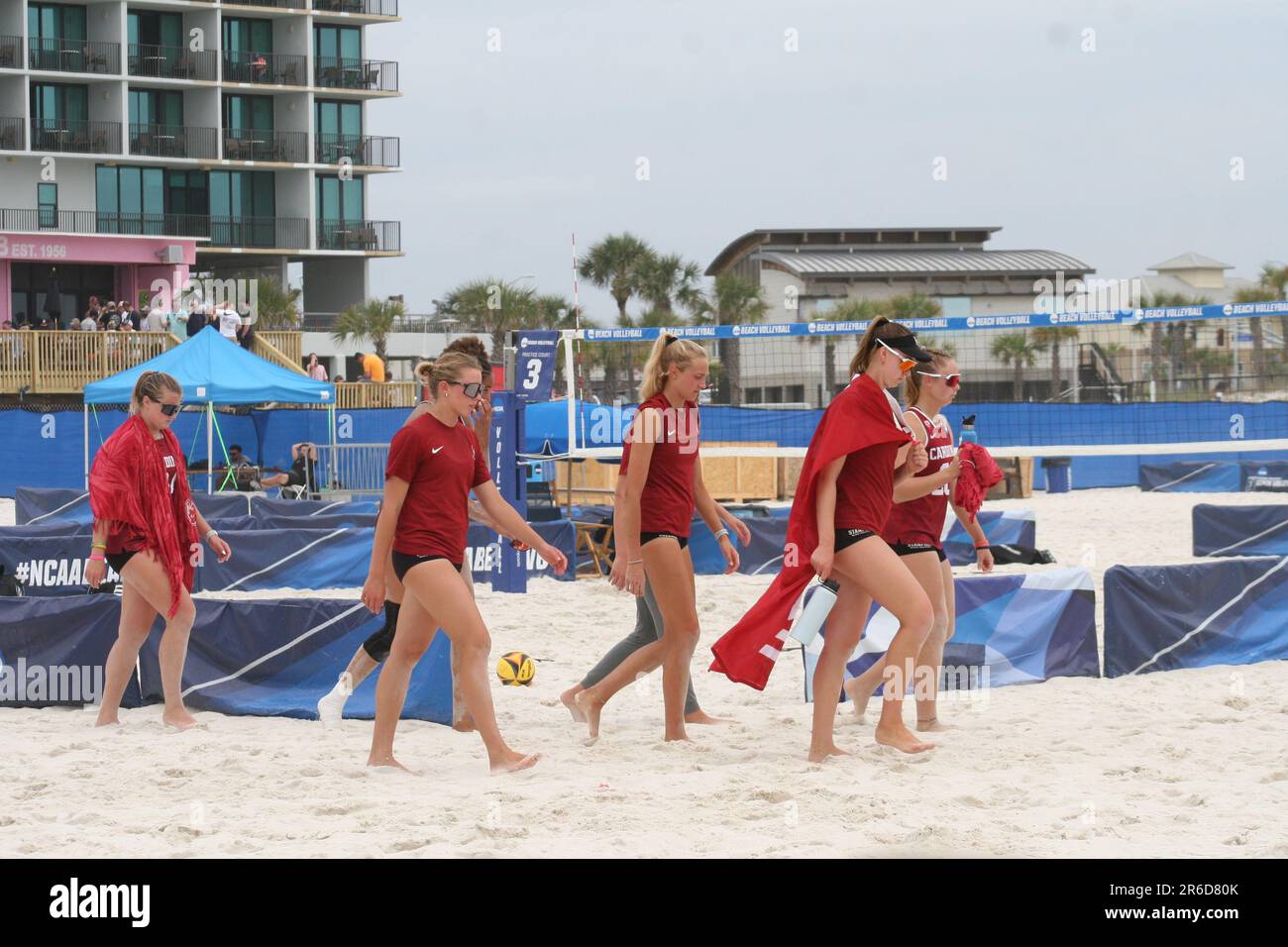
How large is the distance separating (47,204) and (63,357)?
55.6 feet

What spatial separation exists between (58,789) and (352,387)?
22173mm

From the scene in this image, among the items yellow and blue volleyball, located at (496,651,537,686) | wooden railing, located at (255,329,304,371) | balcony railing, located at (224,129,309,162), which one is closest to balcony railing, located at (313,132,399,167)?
balcony railing, located at (224,129,309,162)

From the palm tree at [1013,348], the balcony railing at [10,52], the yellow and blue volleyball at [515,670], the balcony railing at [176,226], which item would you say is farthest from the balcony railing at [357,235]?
the yellow and blue volleyball at [515,670]

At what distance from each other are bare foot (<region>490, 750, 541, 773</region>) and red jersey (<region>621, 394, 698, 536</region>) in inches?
35.7

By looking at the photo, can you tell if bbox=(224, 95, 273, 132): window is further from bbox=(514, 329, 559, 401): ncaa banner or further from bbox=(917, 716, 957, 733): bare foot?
bbox=(917, 716, 957, 733): bare foot

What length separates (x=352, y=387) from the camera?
27.1 m

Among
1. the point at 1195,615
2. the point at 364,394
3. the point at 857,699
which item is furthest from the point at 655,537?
the point at 364,394

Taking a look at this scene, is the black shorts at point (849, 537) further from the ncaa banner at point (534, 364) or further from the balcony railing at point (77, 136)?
the balcony railing at point (77, 136)

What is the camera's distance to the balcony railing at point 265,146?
45.8 metres

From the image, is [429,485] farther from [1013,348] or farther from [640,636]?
[1013,348]

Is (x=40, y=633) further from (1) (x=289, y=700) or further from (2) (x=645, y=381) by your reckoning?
(2) (x=645, y=381)

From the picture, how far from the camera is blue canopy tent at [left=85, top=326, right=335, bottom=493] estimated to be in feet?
57.6

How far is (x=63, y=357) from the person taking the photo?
26.8 m

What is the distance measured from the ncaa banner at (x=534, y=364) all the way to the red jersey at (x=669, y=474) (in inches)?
243
